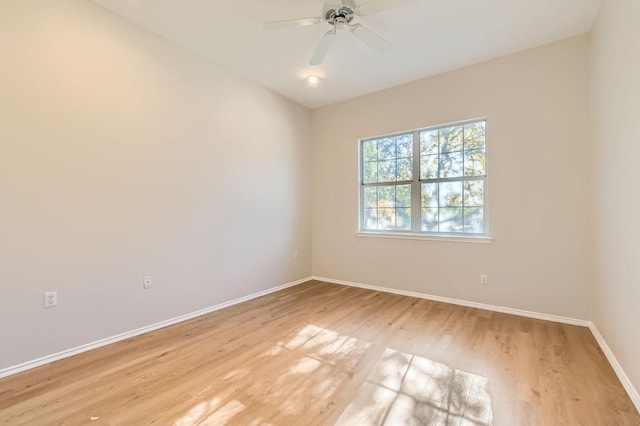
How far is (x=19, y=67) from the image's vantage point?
204 centimetres

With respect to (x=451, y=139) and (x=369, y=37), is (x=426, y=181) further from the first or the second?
(x=369, y=37)

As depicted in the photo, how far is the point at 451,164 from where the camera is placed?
11.7ft

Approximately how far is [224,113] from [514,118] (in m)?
3.27

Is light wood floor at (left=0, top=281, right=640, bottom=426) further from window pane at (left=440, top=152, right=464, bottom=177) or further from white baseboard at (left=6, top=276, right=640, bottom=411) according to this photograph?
window pane at (left=440, top=152, right=464, bottom=177)

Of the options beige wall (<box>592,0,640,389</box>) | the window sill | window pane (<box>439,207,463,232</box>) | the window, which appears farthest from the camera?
window pane (<box>439,207,463,232</box>)

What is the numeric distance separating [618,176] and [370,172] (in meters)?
2.69

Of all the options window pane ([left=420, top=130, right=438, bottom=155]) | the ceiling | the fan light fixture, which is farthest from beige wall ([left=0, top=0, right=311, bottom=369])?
window pane ([left=420, top=130, right=438, bottom=155])

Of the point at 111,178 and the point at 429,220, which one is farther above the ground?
the point at 111,178

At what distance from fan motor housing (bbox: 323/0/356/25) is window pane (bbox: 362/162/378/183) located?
217 centimetres

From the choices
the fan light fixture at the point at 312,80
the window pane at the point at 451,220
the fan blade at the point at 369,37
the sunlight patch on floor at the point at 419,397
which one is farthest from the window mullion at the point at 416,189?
the sunlight patch on floor at the point at 419,397

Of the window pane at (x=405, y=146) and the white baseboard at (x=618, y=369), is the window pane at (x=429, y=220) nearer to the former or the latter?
the window pane at (x=405, y=146)

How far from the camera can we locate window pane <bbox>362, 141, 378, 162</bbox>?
4250 millimetres

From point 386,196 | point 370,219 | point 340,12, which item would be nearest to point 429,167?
point 386,196

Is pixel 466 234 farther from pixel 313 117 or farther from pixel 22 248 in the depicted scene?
pixel 22 248
